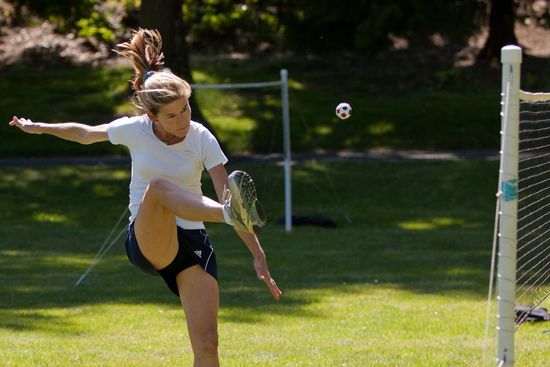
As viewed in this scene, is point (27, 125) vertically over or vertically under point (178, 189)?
over

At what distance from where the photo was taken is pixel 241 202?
5.38 metres

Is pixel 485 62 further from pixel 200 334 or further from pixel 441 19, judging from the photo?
pixel 200 334

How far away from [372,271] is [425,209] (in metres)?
6.46

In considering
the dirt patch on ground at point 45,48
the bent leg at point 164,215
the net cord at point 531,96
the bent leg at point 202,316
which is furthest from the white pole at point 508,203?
the dirt patch on ground at point 45,48

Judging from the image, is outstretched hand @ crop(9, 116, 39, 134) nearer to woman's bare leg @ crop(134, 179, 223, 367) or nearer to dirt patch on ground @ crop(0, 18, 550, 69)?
woman's bare leg @ crop(134, 179, 223, 367)

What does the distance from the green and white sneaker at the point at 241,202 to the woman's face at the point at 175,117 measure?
20.9 inches

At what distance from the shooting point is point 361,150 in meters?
23.2

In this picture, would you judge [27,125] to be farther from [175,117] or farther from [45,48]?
[45,48]

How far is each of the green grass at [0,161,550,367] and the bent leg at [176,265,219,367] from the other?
5.04ft

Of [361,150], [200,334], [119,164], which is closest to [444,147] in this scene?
[361,150]

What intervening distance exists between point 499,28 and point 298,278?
1494cm

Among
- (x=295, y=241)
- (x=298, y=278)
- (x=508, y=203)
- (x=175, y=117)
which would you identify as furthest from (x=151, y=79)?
(x=295, y=241)

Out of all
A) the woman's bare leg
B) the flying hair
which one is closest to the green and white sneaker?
the woman's bare leg

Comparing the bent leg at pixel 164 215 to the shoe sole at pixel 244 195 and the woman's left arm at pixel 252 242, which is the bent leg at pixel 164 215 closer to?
the shoe sole at pixel 244 195
